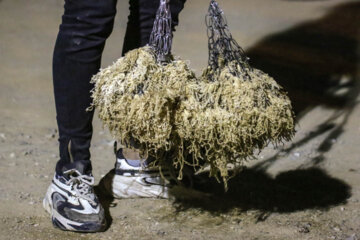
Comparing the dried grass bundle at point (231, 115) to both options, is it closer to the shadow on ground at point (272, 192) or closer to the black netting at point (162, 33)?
the black netting at point (162, 33)

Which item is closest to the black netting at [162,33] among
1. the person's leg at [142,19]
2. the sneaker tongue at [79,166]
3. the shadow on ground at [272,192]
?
the person's leg at [142,19]

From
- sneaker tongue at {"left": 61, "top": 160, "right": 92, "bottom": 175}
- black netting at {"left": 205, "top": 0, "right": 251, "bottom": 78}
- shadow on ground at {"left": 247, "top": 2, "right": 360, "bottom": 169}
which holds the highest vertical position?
black netting at {"left": 205, "top": 0, "right": 251, "bottom": 78}

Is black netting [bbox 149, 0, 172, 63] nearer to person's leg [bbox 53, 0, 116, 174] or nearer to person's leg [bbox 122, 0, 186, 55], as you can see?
person's leg [bbox 53, 0, 116, 174]

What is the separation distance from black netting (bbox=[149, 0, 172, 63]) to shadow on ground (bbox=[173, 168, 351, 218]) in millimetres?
713

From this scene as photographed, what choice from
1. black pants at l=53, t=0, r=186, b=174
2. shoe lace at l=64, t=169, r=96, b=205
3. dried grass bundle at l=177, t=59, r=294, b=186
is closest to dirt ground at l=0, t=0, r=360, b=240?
shoe lace at l=64, t=169, r=96, b=205

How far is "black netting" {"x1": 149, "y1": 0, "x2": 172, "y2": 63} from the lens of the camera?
1.91 meters

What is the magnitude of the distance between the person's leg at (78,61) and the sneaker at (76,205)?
112 millimetres

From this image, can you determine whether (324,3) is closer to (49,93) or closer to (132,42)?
(49,93)

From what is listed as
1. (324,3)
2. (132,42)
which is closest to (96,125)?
(132,42)

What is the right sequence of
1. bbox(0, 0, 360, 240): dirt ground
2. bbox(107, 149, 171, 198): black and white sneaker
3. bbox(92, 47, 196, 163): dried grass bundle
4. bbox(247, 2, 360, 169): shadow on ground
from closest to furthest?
1. bbox(92, 47, 196, 163): dried grass bundle
2. bbox(0, 0, 360, 240): dirt ground
3. bbox(107, 149, 171, 198): black and white sneaker
4. bbox(247, 2, 360, 169): shadow on ground

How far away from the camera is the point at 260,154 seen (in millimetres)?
2961

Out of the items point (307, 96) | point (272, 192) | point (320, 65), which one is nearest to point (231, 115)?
point (272, 192)

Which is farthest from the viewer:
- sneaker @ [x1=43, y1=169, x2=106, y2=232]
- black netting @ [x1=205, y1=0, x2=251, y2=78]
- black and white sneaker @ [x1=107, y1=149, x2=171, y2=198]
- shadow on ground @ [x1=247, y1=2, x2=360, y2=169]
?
shadow on ground @ [x1=247, y1=2, x2=360, y2=169]

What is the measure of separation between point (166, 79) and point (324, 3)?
4.26 meters
